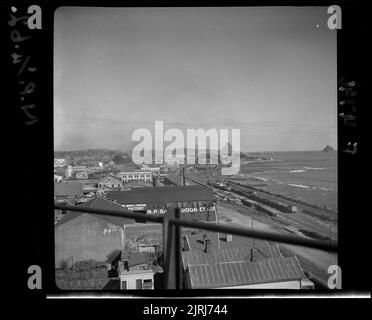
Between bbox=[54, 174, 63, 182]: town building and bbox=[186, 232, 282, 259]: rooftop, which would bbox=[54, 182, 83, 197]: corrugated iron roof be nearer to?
bbox=[54, 174, 63, 182]: town building

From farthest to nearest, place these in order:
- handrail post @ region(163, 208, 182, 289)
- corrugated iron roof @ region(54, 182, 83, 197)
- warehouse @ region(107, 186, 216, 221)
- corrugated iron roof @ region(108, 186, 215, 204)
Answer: corrugated iron roof @ region(108, 186, 215, 204) < warehouse @ region(107, 186, 216, 221) < corrugated iron roof @ region(54, 182, 83, 197) < handrail post @ region(163, 208, 182, 289)

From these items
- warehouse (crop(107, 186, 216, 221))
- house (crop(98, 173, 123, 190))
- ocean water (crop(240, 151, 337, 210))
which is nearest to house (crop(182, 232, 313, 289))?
warehouse (crop(107, 186, 216, 221))

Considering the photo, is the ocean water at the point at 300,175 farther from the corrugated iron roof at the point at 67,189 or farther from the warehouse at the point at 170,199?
the corrugated iron roof at the point at 67,189

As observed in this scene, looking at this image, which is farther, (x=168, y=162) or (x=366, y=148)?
(x=168, y=162)

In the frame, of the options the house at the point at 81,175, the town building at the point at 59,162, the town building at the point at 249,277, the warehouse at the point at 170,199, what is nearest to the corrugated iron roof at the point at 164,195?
the warehouse at the point at 170,199

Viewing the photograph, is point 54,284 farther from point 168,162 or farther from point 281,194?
point 281,194
